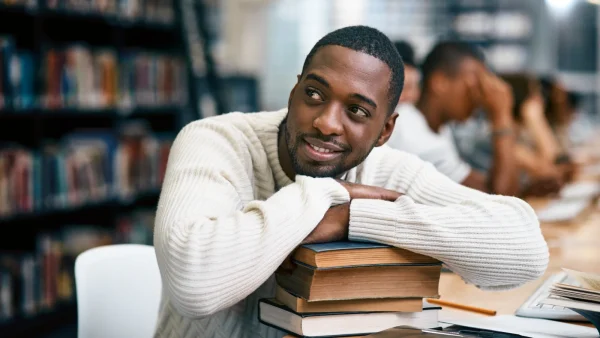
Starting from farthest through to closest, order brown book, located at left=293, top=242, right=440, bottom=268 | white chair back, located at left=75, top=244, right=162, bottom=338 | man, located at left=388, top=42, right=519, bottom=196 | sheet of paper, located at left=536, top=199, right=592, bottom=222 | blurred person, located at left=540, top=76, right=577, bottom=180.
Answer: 1. blurred person, located at left=540, top=76, right=577, bottom=180
2. man, located at left=388, top=42, right=519, bottom=196
3. sheet of paper, located at left=536, top=199, right=592, bottom=222
4. white chair back, located at left=75, top=244, right=162, bottom=338
5. brown book, located at left=293, top=242, right=440, bottom=268

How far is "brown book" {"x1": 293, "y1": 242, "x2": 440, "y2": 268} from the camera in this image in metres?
1.08

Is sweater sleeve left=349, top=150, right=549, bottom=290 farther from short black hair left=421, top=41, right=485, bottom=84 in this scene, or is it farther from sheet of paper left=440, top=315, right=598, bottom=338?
short black hair left=421, top=41, right=485, bottom=84

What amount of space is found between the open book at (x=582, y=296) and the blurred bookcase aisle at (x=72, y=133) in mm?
2478

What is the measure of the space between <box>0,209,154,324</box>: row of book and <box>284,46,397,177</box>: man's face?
229 cm

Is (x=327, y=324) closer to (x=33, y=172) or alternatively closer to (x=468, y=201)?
(x=468, y=201)

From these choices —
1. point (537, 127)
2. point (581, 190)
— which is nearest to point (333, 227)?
point (581, 190)

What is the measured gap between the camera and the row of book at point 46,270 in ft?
10.6

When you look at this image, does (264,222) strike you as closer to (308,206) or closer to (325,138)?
(308,206)

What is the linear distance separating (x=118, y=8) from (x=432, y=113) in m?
1.71

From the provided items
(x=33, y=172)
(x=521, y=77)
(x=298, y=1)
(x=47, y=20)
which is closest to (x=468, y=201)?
(x=33, y=172)

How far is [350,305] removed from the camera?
3.68 ft

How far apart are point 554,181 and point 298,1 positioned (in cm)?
589

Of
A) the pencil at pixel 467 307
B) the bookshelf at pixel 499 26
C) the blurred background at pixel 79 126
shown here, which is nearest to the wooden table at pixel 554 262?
the pencil at pixel 467 307

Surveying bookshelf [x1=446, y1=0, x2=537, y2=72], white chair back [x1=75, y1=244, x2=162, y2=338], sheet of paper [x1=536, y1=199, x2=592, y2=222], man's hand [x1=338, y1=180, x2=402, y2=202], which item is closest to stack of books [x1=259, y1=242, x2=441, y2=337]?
man's hand [x1=338, y1=180, x2=402, y2=202]
